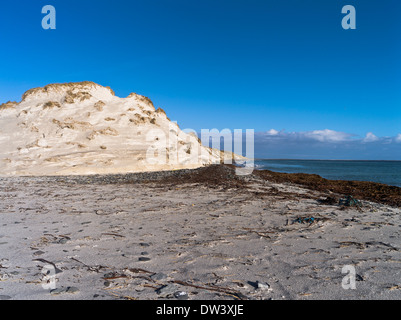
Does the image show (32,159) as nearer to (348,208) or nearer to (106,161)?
(106,161)

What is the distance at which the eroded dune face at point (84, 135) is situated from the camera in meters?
29.5

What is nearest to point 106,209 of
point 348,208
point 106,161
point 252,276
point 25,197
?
point 25,197

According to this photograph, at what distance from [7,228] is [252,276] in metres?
6.64

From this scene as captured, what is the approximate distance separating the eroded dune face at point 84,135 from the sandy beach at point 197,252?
854 inches

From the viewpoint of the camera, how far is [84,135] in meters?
37.1

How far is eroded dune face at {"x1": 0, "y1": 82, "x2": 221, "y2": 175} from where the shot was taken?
2945 centimetres

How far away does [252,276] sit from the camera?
405 centimetres

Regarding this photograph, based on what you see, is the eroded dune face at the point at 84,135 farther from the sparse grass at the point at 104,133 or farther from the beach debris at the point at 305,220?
the beach debris at the point at 305,220

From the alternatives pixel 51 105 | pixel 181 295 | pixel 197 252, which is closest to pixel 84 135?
pixel 51 105

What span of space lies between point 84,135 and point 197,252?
37.0m

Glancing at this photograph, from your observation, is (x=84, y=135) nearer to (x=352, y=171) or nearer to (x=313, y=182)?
(x=313, y=182)

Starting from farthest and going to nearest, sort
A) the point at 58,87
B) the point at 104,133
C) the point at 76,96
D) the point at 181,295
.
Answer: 1. the point at 58,87
2. the point at 76,96
3. the point at 104,133
4. the point at 181,295
